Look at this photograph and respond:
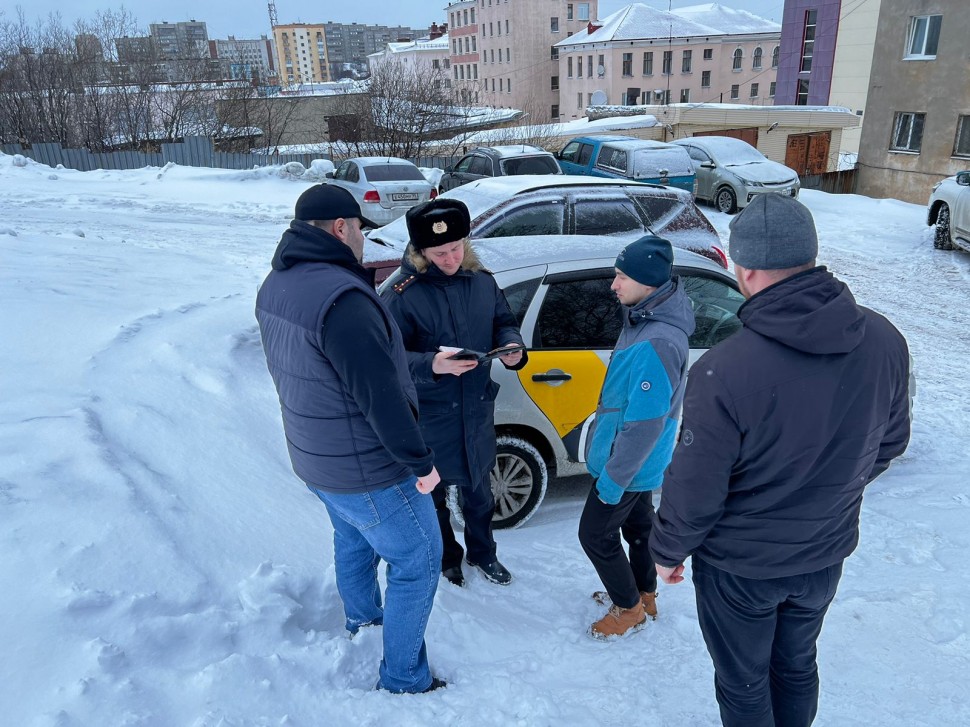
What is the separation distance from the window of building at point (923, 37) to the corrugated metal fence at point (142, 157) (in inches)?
719

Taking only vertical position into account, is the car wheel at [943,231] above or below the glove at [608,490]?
below

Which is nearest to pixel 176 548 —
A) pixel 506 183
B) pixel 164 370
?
pixel 164 370

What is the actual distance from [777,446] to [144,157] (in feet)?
73.1

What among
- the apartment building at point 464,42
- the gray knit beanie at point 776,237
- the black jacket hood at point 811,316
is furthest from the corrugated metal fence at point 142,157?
the apartment building at point 464,42

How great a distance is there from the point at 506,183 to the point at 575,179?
0.83 m

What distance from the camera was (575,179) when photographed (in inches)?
317

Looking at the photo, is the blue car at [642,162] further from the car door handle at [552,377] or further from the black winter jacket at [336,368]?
the black winter jacket at [336,368]

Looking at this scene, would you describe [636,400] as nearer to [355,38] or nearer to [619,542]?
[619,542]

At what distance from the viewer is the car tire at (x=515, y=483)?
392 cm

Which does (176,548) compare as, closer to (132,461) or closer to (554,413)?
(132,461)

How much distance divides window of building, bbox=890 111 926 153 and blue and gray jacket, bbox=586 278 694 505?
22314mm

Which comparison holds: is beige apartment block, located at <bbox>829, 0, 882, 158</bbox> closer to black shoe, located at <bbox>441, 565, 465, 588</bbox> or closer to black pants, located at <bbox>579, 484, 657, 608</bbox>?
black pants, located at <bbox>579, 484, 657, 608</bbox>

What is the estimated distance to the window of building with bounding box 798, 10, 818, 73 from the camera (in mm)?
42312

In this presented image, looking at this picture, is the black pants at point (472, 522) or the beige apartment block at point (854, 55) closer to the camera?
the black pants at point (472, 522)
